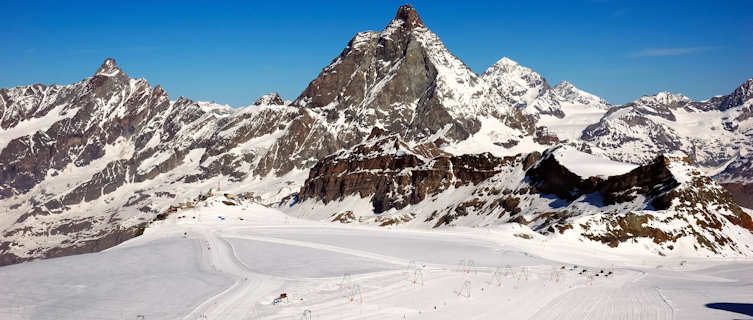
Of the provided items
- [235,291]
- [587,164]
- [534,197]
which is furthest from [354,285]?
[534,197]

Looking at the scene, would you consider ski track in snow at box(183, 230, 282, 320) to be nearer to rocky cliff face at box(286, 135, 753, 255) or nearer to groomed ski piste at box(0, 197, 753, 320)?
groomed ski piste at box(0, 197, 753, 320)

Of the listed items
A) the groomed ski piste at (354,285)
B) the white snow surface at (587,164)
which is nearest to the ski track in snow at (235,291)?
the groomed ski piste at (354,285)

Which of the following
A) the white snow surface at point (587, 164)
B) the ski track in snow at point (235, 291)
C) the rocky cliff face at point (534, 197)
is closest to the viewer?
the ski track in snow at point (235, 291)

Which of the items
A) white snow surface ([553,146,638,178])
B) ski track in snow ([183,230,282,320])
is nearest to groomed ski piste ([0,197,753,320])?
ski track in snow ([183,230,282,320])

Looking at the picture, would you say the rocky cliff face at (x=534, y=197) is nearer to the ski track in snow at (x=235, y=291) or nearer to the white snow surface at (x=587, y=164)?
the white snow surface at (x=587, y=164)

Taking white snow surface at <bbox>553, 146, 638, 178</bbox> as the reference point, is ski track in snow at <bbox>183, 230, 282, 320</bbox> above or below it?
below

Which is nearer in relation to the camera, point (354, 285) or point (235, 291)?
point (235, 291)

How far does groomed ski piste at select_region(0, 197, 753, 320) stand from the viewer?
18.4 metres

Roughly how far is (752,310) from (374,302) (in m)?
12.3

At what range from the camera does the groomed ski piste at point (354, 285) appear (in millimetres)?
18391

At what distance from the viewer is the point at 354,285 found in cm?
2212

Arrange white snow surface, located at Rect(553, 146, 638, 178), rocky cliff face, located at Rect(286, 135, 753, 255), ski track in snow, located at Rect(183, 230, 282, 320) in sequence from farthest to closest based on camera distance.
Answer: white snow surface, located at Rect(553, 146, 638, 178) → rocky cliff face, located at Rect(286, 135, 753, 255) → ski track in snow, located at Rect(183, 230, 282, 320)

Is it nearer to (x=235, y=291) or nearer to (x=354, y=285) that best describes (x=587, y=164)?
(x=354, y=285)

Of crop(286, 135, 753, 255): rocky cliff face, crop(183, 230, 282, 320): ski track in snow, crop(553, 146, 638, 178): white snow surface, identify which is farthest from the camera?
crop(553, 146, 638, 178): white snow surface
